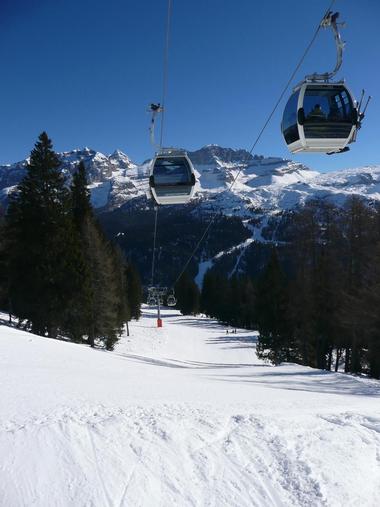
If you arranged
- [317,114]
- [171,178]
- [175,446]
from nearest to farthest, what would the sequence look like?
[175,446], [317,114], [171,178]

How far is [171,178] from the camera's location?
12820 mm

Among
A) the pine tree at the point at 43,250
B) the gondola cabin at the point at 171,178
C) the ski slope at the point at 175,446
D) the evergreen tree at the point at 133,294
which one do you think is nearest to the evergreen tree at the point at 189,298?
the evergreen tree at the point at 133,294

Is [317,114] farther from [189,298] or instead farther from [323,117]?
[189,298]

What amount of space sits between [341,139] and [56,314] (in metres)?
16.1

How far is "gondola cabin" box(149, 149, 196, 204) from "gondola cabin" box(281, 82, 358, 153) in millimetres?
3915

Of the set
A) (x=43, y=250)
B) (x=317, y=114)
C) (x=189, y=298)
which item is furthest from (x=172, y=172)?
(x=189, y=298)

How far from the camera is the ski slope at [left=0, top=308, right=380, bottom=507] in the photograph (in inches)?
184

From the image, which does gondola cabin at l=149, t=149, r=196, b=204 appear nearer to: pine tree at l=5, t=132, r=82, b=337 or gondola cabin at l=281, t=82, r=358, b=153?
gondola cabin at l=281, t=82, r=358, b=153

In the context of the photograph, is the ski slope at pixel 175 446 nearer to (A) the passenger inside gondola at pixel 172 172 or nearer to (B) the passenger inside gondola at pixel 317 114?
(B) the passenger inside gondola at pixel 317 114

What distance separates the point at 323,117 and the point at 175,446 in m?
7.70

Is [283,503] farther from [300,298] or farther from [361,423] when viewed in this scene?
[300,298]

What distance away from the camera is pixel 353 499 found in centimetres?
487

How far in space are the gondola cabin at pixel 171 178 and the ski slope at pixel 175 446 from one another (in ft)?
20.0

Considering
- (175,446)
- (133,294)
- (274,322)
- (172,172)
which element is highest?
(172,172)
